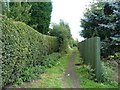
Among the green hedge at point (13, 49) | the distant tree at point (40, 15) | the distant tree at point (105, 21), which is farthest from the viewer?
the distant tree at point (40, 15)

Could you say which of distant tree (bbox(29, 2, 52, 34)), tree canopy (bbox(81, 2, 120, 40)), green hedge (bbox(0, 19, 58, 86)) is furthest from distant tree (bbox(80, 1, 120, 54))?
green hedge (bbox(0, 19, 58, 86))

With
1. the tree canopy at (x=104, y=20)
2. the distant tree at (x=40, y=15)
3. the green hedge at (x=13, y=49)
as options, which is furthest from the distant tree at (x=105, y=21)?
the green hedge at (x=13, y=49)

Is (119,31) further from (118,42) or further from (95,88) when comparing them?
(95,88)

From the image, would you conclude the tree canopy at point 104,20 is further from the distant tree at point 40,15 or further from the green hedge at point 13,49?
the green hedge at point 13,49

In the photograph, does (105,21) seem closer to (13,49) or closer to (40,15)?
(40,15)

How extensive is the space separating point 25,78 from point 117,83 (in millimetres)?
3365

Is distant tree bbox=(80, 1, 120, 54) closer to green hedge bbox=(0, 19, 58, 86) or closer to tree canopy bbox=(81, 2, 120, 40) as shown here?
tree canopy bbox=(81, 2, 120, 40)

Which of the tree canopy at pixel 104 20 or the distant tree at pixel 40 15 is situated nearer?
the tree canopy at pixel 104 20

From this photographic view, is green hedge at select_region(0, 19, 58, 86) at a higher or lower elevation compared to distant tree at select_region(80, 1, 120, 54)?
lower

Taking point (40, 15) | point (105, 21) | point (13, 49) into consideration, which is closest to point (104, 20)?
point (105, 21)

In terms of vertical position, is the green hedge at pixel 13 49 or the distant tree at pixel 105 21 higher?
the distant tree at pixel 105 21

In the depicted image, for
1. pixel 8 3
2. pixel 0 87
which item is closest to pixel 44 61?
pixel 8 3

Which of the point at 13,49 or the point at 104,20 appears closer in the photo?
the point at 13,49

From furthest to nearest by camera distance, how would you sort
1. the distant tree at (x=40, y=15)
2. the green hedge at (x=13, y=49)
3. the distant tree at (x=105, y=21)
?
the distant tree at (x=40, y=15) < the distant tree at (x=105, y=21) < the green hedge at (x=13, y=49)
